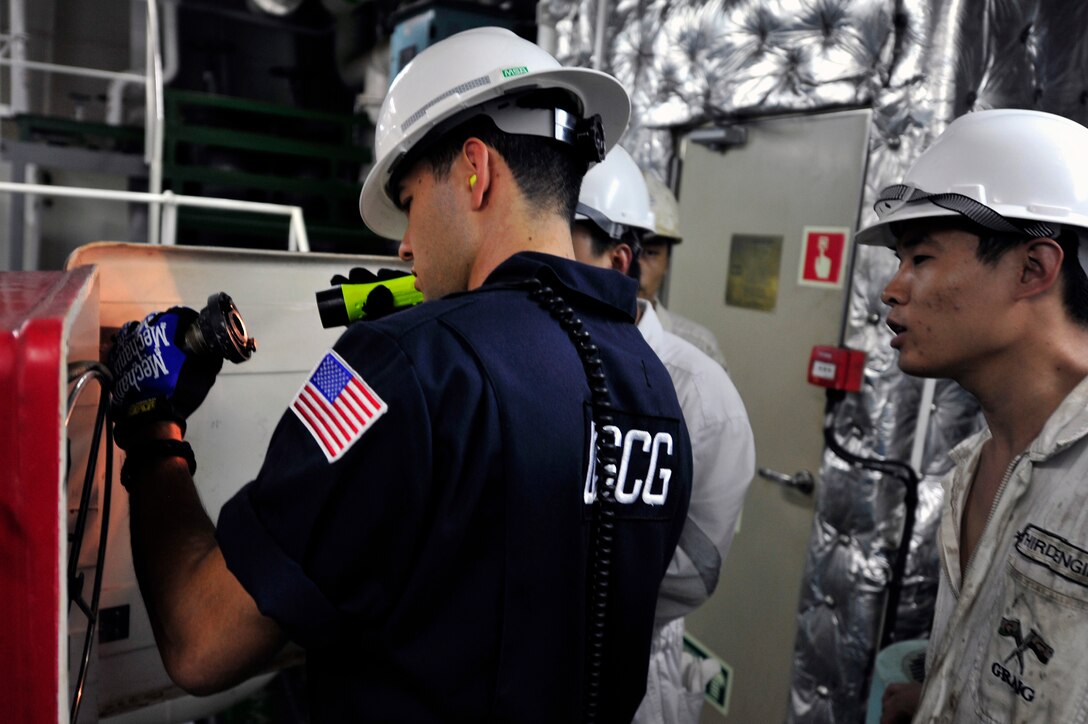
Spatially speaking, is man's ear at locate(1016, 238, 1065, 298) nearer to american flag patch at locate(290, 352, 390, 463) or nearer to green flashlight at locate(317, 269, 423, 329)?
green flashlight at locate(317, 269, 423, 329)

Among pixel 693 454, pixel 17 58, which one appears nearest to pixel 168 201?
pixel 693 454

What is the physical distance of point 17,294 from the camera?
27.6 inches

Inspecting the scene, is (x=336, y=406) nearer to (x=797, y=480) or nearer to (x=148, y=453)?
(x=148, y=453)

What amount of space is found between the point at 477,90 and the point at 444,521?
56 cm

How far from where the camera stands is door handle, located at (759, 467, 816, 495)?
266 cm

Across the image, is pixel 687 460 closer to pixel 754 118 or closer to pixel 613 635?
pixel 613 635

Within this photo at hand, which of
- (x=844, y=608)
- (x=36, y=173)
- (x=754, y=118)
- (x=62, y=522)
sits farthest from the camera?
(x=36, y=173)

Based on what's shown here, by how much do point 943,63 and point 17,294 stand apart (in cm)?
234

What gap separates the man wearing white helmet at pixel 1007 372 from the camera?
111 cm

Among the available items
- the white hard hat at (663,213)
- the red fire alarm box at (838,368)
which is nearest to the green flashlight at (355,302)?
the white hard hat at (663,213)

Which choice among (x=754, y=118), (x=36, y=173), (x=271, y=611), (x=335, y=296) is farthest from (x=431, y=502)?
(x=36, y=173)

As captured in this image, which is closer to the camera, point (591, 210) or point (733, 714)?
point (591, 210)

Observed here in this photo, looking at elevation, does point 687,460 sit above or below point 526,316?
below

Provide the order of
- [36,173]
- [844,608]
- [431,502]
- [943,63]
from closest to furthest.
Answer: [431,502]
[943,63]
[844,608]
[36,173]
